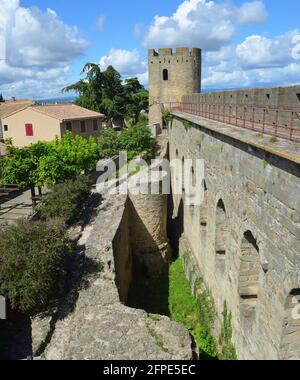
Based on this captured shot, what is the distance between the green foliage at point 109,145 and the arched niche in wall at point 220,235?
38.0 ft

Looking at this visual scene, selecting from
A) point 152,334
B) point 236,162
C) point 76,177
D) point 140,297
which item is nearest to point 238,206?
point 236,162

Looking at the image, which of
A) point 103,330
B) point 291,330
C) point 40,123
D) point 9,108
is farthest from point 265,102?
point 9,108

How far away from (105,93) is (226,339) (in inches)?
1140

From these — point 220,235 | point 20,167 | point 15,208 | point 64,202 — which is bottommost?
point 15,208

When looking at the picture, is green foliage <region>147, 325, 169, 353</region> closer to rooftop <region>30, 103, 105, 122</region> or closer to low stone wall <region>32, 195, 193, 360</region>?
low stone wall <region>32, 195, 193, 360</region>

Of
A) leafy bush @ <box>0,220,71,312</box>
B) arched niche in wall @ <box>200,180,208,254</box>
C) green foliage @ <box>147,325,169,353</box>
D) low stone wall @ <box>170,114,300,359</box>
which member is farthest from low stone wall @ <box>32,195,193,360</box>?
arched niche in wall @ <box>200,180,208,254</box>

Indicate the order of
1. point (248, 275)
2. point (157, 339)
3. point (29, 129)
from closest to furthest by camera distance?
1. point (157, 339)
2. point (248, 275)
3. point (29, 129)

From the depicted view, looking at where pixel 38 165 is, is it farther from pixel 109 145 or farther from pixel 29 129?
pixel 29 129

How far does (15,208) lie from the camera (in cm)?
1408

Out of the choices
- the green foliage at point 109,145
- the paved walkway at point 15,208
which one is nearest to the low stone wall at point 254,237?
the paved walkway at point 15,208

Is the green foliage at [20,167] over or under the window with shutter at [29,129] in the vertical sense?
under

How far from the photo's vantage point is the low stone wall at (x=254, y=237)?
16.9 feet

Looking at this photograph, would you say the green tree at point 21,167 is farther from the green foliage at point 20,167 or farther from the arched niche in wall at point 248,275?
the arched niche in wall at point 248,275
